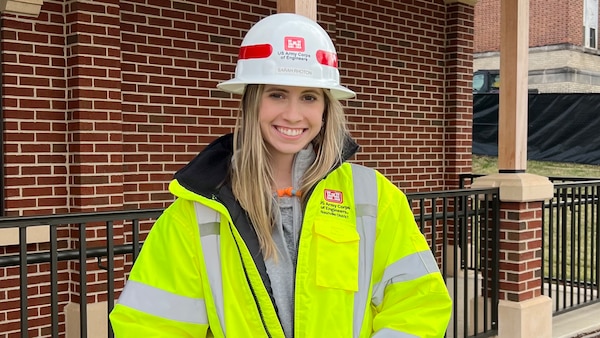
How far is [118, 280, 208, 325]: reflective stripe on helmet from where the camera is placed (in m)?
1.72

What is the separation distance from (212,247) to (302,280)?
233mm

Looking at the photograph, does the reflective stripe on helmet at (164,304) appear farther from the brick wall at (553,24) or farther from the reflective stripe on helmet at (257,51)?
the brick wall at (553,24)

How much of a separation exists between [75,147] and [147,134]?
67 centimetres

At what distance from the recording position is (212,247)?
1733 millimetres

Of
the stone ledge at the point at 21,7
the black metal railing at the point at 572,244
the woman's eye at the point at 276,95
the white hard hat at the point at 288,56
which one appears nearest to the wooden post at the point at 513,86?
the black metal railing at the point at 572,244

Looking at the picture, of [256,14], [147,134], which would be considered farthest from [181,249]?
[256,14]

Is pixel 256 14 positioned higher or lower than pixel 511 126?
higher

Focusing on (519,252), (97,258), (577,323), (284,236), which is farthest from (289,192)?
(577,323)

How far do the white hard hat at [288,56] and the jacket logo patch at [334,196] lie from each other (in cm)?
27

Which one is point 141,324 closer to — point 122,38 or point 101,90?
point 101,90

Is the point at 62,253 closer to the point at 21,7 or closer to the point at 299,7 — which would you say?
the point at 299,7

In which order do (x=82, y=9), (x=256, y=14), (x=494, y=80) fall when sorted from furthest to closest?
(x=494, y=80) < (x=256, y=14) < (x=82, y=9)

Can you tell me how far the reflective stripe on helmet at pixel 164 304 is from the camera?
1.72m

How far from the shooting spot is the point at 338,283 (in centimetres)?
173
